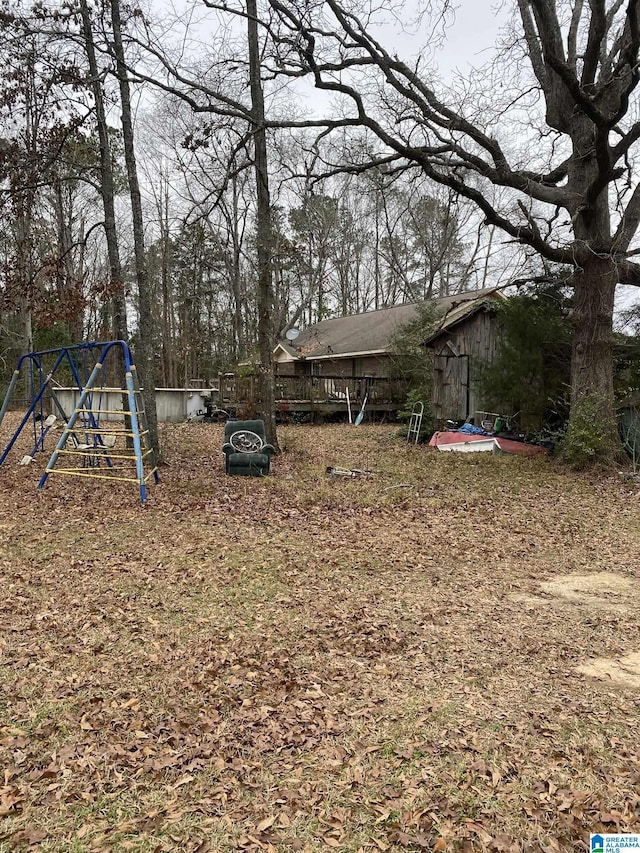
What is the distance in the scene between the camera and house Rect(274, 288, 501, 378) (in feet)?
70.2

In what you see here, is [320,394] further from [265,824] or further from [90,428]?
[265,824]

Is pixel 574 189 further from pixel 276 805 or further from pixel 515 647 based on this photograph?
pixel 276 805

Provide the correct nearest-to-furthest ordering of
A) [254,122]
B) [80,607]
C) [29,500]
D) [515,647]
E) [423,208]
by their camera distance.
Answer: [515,647] → [80,607] → [29,500] → [254,122] → [423,208]

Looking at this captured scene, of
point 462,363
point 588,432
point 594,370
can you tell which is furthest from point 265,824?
point 462,363

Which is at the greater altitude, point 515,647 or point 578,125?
point 578,125

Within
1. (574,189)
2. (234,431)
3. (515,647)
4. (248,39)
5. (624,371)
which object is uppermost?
(248,39)

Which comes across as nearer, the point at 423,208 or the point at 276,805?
Answer: the point at 276,805

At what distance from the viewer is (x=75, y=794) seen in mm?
2314

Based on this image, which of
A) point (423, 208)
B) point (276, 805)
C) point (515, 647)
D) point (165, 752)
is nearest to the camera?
point (276, 805)

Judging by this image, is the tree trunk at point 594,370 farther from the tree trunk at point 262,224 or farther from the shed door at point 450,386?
the tree trunk at point 262,224

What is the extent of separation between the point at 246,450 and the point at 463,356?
6962 mm

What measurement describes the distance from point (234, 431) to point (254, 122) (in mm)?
5632

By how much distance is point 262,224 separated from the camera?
11000mm

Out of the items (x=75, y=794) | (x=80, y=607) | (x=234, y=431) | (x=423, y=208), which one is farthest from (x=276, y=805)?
(x=423, y=208)
